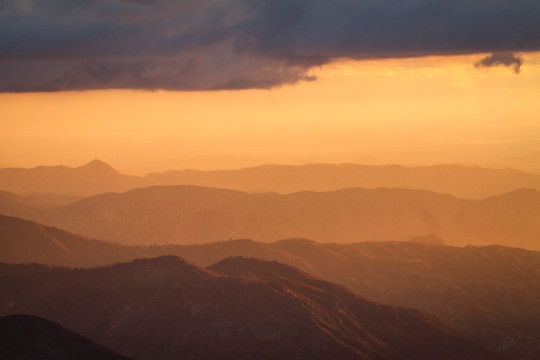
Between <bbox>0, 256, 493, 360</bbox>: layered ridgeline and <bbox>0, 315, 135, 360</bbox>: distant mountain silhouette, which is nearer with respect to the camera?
<bbox>0, 315, 135, 360</bbox>: distant mountain silhouette

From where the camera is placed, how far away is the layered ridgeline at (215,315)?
115688 millimetres

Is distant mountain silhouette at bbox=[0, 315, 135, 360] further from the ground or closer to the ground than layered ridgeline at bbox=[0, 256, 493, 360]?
closer to the ground

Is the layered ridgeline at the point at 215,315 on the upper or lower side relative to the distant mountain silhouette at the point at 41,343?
upper

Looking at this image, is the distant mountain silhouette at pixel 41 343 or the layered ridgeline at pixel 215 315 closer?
the distant mountain silhouette at pixel 41 343

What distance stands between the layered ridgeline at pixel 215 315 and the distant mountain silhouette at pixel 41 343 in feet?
76.2

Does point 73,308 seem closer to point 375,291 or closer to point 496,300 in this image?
point 375,291

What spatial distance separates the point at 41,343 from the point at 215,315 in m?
39.5

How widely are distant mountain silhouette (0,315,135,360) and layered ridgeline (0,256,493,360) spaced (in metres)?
23.2

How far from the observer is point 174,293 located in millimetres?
130125

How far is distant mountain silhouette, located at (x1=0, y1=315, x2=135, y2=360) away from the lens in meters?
85.4

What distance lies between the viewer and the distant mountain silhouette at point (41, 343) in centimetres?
8538

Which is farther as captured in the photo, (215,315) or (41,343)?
(215,315)

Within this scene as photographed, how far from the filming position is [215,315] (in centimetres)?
12275

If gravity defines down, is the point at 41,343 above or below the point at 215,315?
below
